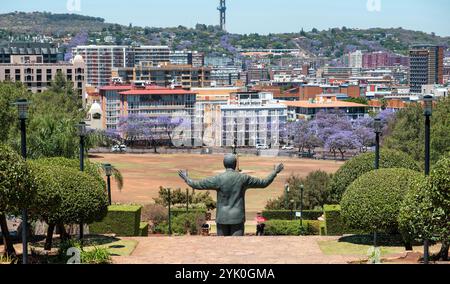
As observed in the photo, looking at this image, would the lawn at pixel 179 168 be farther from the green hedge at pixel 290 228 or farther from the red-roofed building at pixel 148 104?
the red-roofed building at pixel 148 104

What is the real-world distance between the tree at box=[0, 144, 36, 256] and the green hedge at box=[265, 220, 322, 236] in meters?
18.4

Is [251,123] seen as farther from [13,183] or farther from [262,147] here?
[13,183]

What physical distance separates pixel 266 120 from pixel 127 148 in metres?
17.7

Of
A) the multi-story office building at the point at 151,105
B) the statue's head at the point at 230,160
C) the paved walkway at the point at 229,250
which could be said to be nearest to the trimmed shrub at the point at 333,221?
the paved walkway at the point at 229,250

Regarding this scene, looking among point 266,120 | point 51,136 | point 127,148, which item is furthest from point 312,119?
point 51,136

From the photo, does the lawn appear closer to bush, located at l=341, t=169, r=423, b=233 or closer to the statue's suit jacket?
bush, located at l=341, t=169, r=423, b=233

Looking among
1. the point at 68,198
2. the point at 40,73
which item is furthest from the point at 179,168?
the point at 68,198

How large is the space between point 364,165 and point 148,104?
92512 millimetres

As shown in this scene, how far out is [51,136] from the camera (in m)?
36.0

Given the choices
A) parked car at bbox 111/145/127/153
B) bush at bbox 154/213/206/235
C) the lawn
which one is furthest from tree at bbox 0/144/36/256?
parked car at bbox 111/145/127/153
